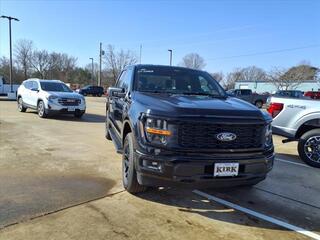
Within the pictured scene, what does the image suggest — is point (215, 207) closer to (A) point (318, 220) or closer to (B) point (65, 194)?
(A) point (318, 220)

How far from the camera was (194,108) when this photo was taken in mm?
3936

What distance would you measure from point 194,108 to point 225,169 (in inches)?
32.3

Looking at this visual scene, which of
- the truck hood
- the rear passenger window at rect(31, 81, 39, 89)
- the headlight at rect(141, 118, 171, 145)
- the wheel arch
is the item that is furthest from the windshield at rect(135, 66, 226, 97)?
the rear passenger window at rect(31, 81, 39, 89)

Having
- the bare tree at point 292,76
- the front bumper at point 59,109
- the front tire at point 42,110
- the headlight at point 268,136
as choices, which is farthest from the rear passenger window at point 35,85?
the bare tree at point 292,76

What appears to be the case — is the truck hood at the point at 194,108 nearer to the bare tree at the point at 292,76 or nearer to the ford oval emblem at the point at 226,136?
the ford oval emblem at the point at 226,136

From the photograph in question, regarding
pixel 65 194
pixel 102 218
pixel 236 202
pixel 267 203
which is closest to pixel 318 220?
pixel 267 203

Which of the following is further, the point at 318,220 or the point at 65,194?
the point at 65,194

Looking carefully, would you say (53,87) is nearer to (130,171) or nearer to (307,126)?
(307,126)

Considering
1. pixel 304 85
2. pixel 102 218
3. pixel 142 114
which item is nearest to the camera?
pixel 102 218

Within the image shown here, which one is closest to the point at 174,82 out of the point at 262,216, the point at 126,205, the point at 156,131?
the point at 156,131

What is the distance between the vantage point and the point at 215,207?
4.34 m

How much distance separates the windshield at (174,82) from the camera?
5375 mm

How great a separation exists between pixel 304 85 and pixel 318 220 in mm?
59917

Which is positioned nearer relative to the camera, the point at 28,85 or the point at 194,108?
the point at 194,108
